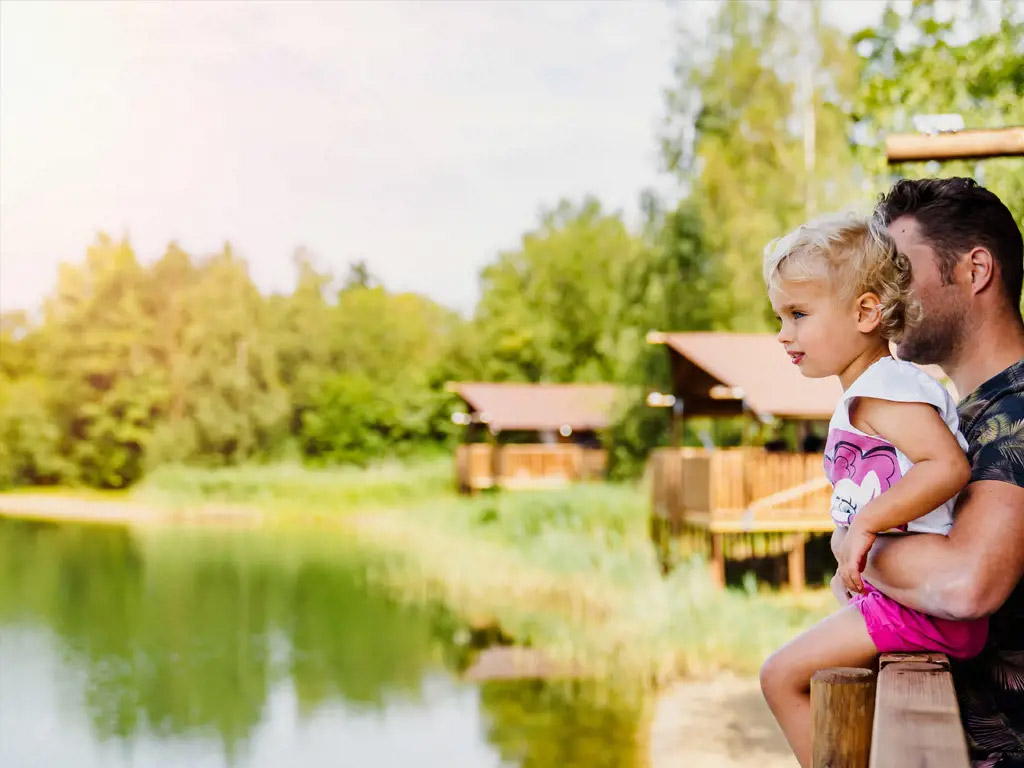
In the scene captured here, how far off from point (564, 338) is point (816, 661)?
35931mm

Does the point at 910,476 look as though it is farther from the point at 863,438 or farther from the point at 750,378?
the point at 750,378

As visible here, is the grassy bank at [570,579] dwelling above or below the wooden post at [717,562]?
below

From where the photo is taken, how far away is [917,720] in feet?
4.58

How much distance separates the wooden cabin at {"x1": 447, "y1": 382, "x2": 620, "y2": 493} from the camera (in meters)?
27.8

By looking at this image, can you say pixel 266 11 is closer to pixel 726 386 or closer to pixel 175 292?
pixel 175 292

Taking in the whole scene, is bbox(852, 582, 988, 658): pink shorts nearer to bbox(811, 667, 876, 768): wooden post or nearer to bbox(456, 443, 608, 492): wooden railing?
bbox(811, 667, 876, 768): wooden post

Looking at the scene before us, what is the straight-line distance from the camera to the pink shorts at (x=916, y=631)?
5.79 ft

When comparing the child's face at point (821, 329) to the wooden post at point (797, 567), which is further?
the wooden post at point (797, 567)

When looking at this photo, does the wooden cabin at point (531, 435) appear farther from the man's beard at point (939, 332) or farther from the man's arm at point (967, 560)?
the man's arm at point (967, 560)

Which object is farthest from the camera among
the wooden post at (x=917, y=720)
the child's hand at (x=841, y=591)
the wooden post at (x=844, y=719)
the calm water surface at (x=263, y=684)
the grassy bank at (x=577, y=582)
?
the grassy bank at (x=577, y=582)

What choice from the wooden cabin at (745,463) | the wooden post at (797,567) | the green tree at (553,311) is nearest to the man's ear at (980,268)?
the wooden cabin at (745,463)

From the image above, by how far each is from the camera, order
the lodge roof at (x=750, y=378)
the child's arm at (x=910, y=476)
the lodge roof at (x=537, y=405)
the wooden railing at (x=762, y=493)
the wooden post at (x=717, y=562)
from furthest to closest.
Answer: the lodge roof at (x=537, y=405)
the lodge roof at (x=750, y=378)
the wooden post at (x=717, y=562)
the wooden railing at (x=762, y=493)
the child's arm at (x=910, y=476)

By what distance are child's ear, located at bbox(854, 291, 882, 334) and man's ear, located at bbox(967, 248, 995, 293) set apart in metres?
0.15

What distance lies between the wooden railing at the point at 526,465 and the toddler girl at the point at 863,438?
83.7 feet
